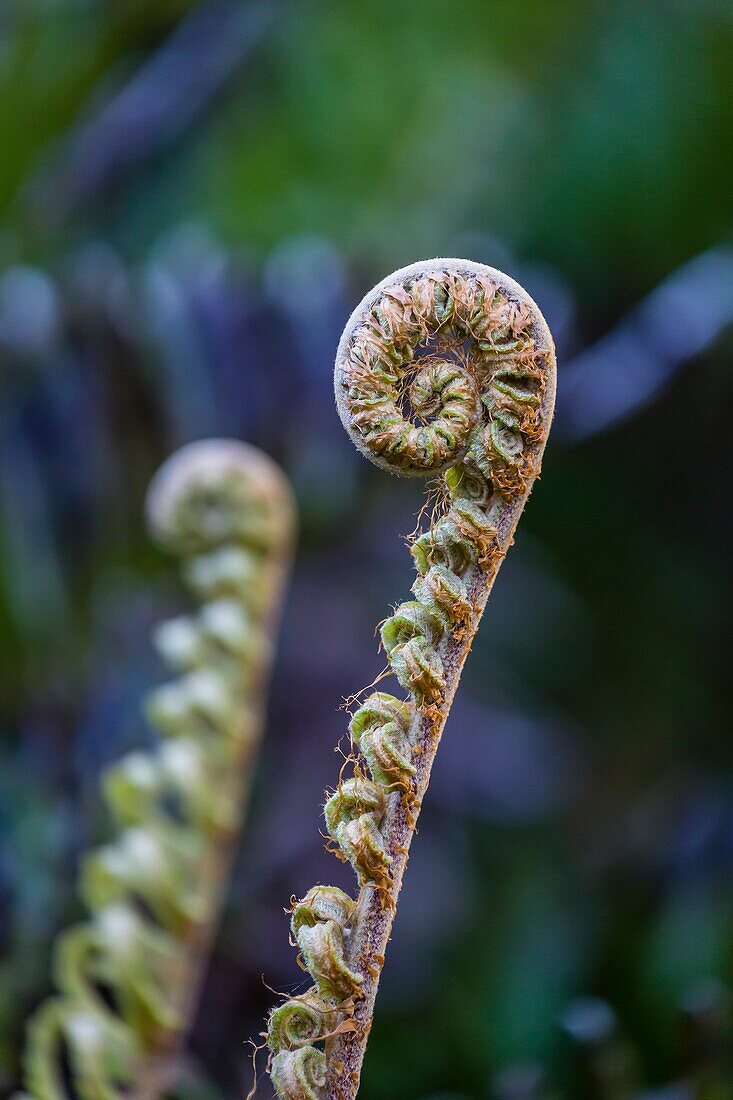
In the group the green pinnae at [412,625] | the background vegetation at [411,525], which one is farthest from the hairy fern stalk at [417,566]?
the background vegetation at [411,525]

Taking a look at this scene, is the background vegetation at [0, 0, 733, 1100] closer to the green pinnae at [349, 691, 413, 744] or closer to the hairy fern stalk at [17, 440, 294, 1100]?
the hairy fern stalk at [17, 440, 294, 1100]

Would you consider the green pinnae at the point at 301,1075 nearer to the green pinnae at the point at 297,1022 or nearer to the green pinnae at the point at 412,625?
the green pinnae at the point at 297,1022

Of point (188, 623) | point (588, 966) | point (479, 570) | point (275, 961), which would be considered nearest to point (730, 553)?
point (588, 966)

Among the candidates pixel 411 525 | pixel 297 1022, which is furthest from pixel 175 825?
pixel 411 525

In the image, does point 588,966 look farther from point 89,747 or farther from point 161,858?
point 161,858

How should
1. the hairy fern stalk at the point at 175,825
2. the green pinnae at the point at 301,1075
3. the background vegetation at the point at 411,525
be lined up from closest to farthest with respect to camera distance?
the green pinnae at the point at 301,1075
the hairy fern stalk at the point at 175,825
the background vegetation at the point at 411,525

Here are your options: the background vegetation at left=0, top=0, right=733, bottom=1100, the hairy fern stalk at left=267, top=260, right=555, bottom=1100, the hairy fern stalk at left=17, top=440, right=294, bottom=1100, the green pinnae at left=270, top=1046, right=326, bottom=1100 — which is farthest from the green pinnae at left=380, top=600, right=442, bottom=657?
the background vegetation at left=0, top=0, right=733, bottom=1100

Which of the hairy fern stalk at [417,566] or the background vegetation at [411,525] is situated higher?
the background vegetation at [411,525]

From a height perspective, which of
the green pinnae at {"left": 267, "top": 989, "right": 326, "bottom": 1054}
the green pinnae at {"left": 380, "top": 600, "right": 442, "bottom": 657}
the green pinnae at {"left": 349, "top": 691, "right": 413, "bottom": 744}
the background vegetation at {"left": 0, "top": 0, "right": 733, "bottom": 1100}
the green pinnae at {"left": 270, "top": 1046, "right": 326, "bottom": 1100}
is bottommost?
the green pinnae at {"left": 270, "top": 1046, "right": 326, "bottom": 1100}
